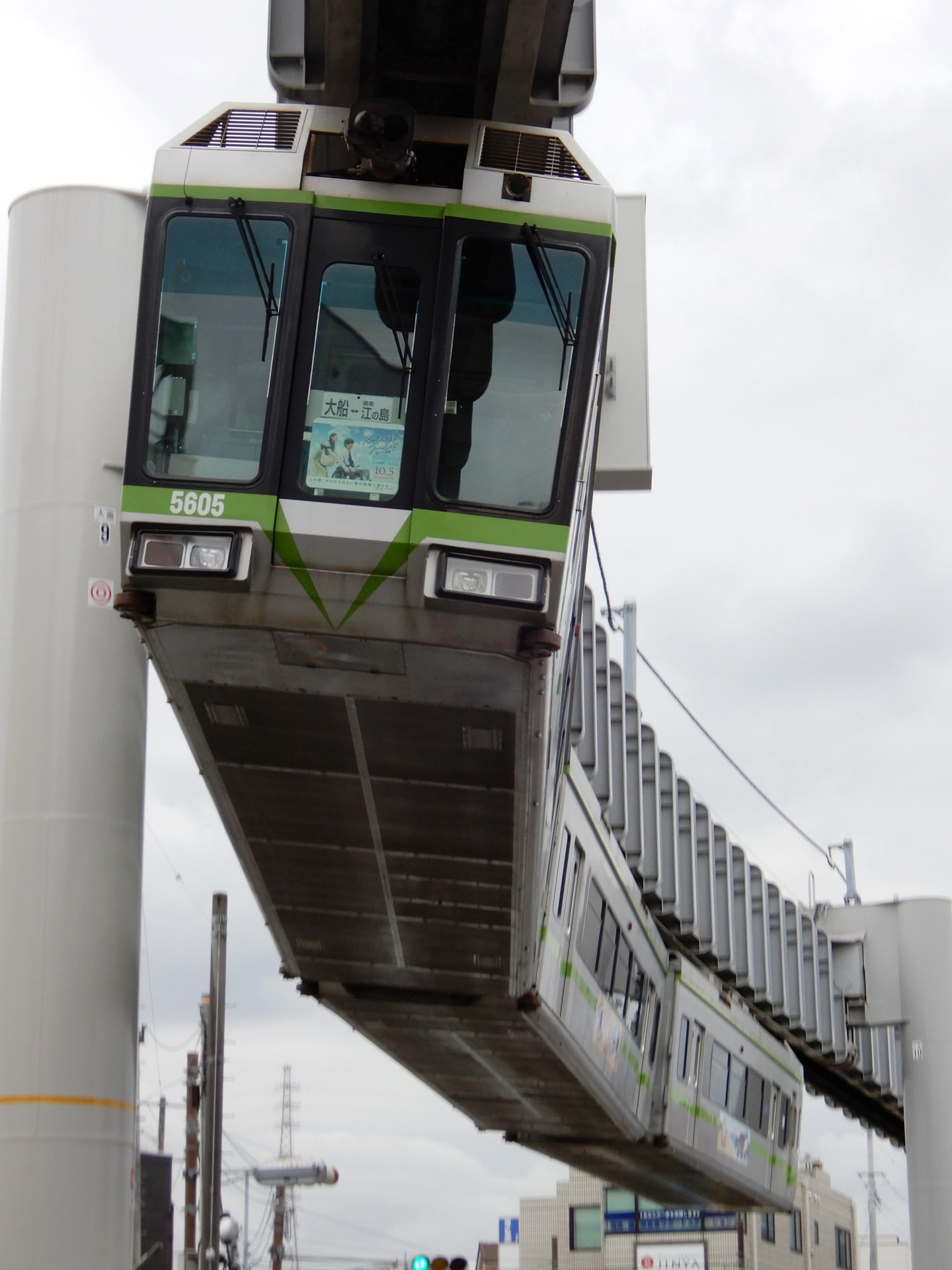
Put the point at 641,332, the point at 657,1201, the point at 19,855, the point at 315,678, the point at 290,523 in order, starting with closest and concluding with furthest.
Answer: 1. the point at 290,523
2. the point at 315,678
3. the point at 19,855
4. the point at 641,332
5. the point at 657,1201

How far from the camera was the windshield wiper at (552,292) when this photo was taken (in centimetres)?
980

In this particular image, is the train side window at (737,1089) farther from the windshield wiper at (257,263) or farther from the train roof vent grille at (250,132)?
the train roof vent grille at (250,132)

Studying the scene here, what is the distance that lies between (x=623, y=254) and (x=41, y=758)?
693 centimetres

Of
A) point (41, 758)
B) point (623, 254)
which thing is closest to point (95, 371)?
point (41, 758)

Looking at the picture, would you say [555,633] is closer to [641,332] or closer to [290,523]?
[290,523]

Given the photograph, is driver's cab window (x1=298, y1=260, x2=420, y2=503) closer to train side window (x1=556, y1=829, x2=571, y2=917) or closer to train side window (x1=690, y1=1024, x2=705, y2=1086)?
train side window (x1=556, y1=829, x2=571, y2=917)

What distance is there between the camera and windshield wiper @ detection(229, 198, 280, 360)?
9812 mm

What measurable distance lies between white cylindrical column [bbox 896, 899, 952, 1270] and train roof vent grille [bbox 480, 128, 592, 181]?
21.0m

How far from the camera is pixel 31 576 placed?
1443 centimetres

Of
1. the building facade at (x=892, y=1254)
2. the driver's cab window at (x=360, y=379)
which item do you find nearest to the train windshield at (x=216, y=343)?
the driver's cab window at (x=360, y=379)

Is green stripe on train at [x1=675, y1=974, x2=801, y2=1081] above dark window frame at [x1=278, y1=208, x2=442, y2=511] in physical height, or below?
below

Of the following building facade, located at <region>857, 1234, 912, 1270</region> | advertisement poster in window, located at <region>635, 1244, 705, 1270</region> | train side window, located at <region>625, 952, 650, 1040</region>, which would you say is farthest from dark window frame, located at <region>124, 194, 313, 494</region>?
building facade, located at <region>857, 1234, 912, 1270</region>

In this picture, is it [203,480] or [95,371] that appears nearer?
[203,480]

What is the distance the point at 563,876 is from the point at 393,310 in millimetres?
6638
